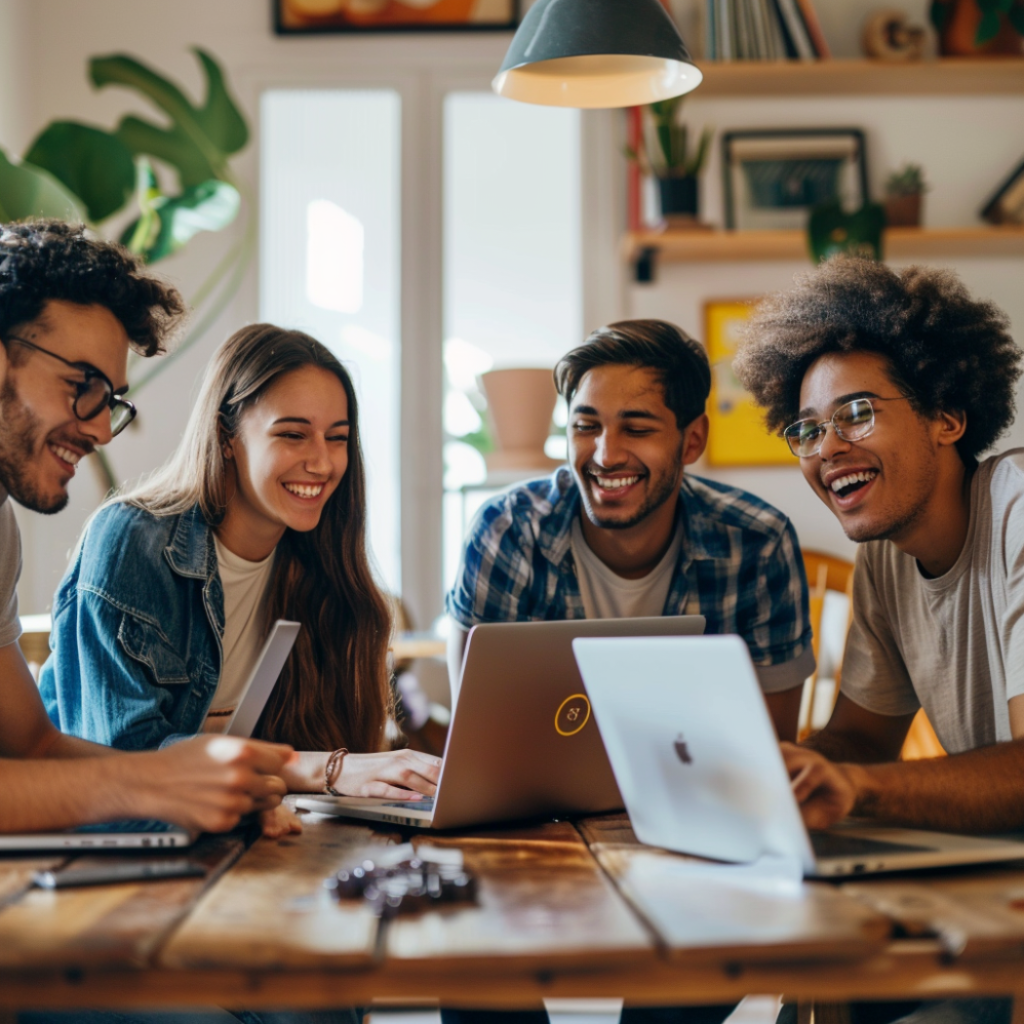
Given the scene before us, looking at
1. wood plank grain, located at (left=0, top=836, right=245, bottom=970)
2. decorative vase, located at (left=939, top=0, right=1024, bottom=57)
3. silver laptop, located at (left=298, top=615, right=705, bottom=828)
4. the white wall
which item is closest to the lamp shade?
silver laptop, located at (left=298, top=615, right=705, bottom=828)

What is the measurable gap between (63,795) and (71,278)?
631mm

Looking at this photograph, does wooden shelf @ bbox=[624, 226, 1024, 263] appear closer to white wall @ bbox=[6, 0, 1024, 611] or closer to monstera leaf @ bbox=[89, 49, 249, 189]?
white wall @ bbox=[6, 0, 1024, 611]

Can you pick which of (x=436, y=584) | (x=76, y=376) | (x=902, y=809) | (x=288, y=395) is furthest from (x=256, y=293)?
(x=902, y=809)

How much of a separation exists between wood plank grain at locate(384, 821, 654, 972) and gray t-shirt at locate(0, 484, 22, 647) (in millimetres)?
668

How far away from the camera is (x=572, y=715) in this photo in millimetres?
1177

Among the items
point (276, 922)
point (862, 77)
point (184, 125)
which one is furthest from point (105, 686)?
point (862, 77)

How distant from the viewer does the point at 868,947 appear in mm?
723

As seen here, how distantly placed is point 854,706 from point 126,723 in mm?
969

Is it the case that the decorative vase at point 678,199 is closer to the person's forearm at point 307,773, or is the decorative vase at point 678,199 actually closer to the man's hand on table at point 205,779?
the person's forearm at point 307,773

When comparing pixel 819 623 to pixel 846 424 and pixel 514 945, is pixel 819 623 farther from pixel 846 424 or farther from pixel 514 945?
pixel 514 945

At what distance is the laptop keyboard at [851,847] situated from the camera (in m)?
0.93

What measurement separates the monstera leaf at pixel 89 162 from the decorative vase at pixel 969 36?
2.58m

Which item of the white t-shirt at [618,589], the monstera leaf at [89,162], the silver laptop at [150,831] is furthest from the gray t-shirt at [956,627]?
the monstera leaf at [89,162]

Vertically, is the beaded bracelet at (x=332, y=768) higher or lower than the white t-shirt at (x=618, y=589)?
lower
